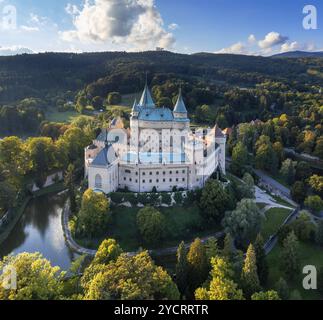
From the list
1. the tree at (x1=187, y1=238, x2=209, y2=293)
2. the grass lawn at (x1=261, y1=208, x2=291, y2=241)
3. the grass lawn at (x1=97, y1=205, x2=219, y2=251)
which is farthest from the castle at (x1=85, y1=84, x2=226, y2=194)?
the tree at (x1=187, y1=238, x2=209, y2=293)

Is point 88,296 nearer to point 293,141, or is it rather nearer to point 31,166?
point 31,166

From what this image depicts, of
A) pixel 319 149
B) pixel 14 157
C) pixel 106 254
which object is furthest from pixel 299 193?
pixel 14 157

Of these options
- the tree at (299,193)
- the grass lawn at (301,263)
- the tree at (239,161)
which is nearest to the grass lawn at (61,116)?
the tree at (239,161)

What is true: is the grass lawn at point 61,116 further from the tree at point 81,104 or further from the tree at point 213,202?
the tree at point 213,202

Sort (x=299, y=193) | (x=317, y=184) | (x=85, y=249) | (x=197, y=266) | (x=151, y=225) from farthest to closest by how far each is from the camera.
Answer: (x=317, y=184) → (x=299, y=193) → (x=85, y=249) → (x=151, y=225) → (x=197, y=266)

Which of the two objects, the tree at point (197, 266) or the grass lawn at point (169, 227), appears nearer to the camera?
the tree at point (197, 266)

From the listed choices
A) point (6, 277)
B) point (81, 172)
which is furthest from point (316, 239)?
point (81, 172)

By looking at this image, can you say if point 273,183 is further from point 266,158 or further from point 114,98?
point 114,98
